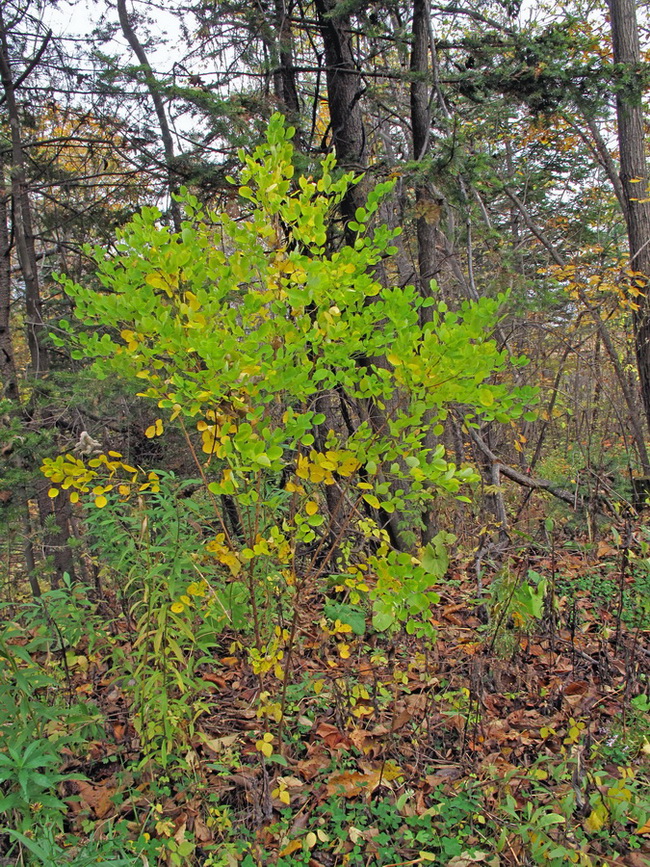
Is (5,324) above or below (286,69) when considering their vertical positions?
below

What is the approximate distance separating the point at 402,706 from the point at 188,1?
703 centimetres

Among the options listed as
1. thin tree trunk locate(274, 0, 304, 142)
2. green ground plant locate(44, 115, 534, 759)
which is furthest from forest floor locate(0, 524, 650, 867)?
thin tree trunk locate(274, 0, 304, 142)

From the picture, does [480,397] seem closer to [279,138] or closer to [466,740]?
[279,138]

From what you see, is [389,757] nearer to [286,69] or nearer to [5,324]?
[286,69]

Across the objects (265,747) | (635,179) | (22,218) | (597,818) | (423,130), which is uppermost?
(22,218)

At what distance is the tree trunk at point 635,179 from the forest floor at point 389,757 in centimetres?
336

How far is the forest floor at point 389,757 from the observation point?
76.9 inches

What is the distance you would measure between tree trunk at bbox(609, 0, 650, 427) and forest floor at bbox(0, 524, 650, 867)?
11.0 ft

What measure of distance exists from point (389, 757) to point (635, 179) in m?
5.98

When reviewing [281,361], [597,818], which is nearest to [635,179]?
[281,361]

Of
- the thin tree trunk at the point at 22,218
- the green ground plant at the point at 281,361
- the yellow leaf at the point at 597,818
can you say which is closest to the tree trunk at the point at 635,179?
the green ground plant at the point at 281,361

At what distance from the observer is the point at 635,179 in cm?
557

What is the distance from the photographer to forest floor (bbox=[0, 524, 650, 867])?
76.9 inches

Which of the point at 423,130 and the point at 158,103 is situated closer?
the point at 423,130
